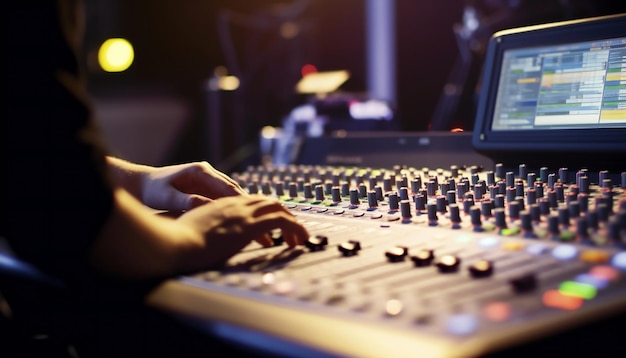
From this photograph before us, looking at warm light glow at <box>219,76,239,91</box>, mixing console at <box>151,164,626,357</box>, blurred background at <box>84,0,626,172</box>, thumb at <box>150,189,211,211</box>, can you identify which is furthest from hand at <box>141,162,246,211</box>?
warm light glow at <box>219,76,239,91</box>

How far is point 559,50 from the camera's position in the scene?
4.40ft

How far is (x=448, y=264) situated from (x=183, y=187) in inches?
25.6

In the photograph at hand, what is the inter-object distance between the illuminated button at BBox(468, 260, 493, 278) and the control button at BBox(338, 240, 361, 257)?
0.60 feet

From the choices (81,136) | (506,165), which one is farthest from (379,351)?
(506,165)

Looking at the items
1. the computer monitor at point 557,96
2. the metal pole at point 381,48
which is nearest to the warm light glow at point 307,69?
the metal pole at point 381,48

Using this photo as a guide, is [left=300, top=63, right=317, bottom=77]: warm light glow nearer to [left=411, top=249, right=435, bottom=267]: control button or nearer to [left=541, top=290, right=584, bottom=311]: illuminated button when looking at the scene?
[left=411, top=249, right=435, bottom=267]: control button

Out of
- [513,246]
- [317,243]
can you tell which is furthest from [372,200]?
[513,246]

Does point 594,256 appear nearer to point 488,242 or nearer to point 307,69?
point 488,242

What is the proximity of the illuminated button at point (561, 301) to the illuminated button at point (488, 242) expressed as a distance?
206 millimetres

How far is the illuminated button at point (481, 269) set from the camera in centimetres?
73

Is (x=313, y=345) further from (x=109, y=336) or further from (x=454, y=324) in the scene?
(x=109, y=336)

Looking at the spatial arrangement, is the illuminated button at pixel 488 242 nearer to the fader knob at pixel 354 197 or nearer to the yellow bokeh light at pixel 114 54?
the fader knob at pixel 354 197

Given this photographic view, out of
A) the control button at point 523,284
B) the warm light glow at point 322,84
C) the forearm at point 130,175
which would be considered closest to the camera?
the control button at point 523,284

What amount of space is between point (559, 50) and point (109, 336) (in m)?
0.98
